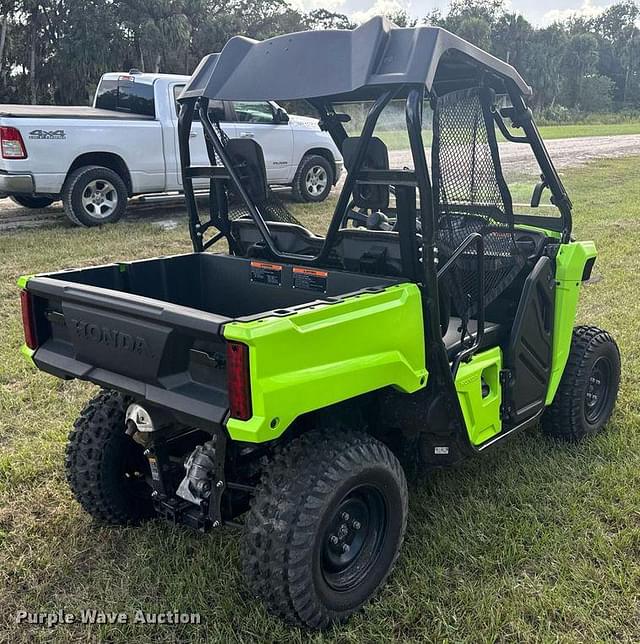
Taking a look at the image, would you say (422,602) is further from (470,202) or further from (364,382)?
(470,202)

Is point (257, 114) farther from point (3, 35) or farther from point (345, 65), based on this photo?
point (3, 35)

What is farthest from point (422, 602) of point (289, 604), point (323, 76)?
point (323, 76)

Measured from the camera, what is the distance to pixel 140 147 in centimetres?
932

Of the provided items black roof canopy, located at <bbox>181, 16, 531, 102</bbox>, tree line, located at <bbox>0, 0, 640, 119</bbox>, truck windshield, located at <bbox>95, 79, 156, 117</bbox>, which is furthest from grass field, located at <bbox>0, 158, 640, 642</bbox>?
tree line, located at <bbox>0, 0, 640, 119</bbox>

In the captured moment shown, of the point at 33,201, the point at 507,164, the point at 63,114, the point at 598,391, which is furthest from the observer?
the point at 33,201

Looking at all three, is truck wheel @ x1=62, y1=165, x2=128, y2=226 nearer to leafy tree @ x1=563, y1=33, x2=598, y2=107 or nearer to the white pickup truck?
the white pickup truck

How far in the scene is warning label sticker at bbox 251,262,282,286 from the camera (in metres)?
3.04

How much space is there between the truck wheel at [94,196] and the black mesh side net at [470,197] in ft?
22.2

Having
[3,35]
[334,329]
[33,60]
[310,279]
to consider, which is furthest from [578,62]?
[334,329]

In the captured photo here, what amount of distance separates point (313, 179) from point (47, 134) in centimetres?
380

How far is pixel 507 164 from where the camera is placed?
11.3 ft

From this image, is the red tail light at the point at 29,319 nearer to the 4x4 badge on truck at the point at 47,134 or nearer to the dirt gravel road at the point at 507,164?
the dirt gravel road at the point at 507,164

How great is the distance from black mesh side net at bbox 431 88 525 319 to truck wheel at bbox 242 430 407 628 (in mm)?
806

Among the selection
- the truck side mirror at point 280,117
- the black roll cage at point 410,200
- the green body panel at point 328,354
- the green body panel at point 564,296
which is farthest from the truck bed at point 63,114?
the green body panel at point 328,354
